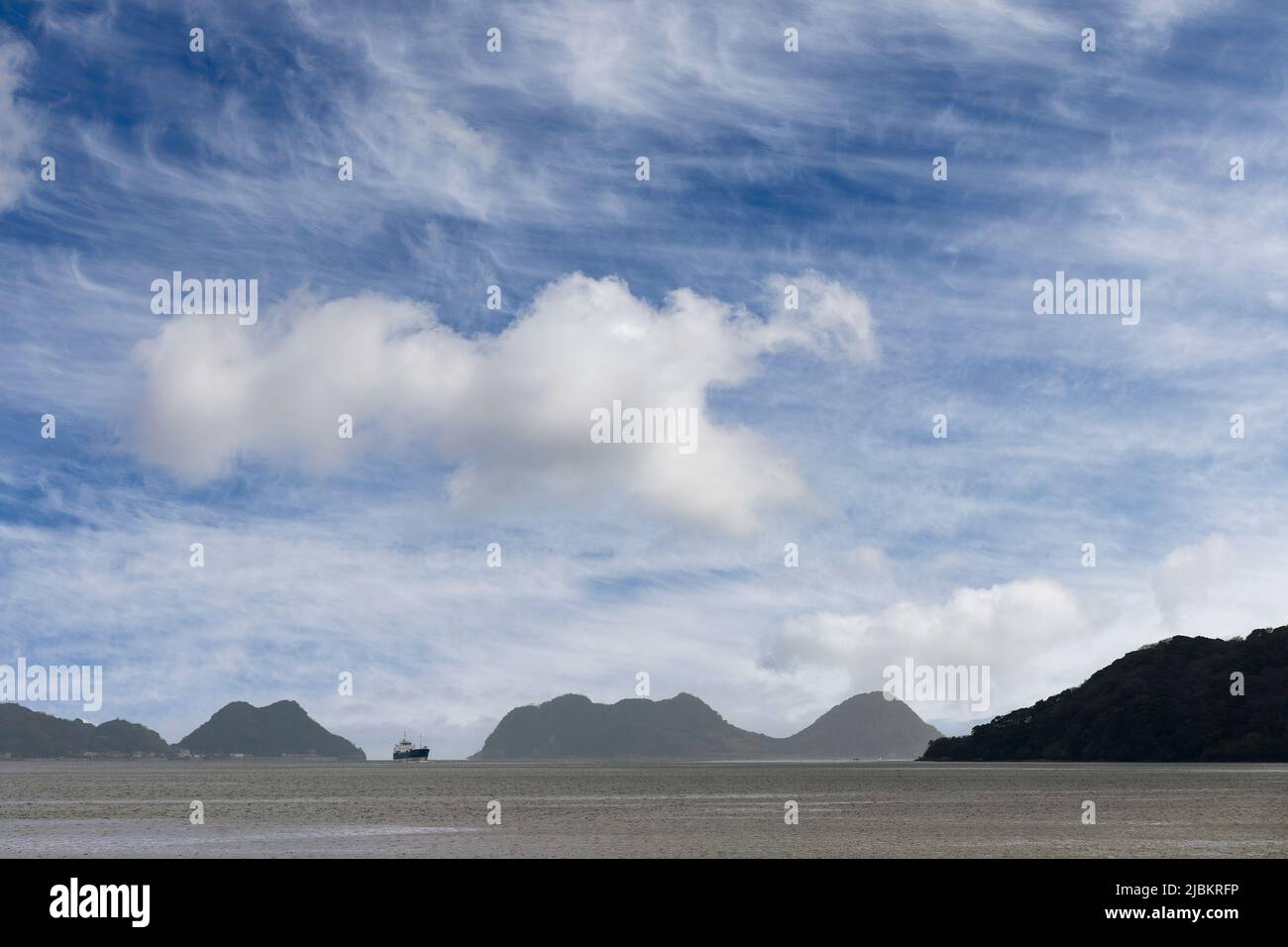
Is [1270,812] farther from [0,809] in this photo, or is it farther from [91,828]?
[0,809]

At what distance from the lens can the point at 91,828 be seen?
102375mm
